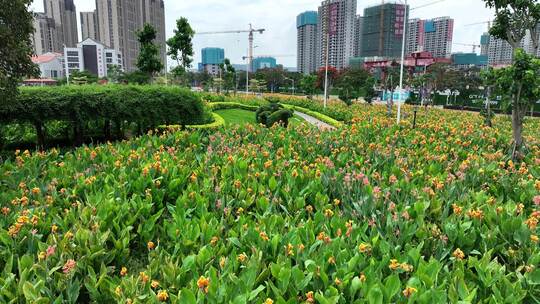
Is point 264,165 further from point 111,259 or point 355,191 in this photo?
point 111,259

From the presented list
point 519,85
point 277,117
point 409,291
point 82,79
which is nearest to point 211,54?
point 82,79

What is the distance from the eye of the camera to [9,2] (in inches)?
273

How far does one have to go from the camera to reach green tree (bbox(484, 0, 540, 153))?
27.7 feet

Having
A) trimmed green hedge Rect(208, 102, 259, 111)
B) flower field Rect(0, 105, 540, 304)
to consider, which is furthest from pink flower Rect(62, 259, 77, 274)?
trimmed green hedge Rect(208, 102, 259, 111)

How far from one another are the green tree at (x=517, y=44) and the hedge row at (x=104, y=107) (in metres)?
8.65

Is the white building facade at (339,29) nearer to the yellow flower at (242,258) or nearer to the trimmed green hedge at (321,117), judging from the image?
the trimmed green hedge at (321,117)

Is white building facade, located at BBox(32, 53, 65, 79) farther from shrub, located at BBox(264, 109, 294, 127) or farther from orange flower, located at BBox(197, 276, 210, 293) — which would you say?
orange flower, located at BBox(197, 276, 210, 293)

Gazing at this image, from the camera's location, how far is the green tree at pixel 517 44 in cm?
845

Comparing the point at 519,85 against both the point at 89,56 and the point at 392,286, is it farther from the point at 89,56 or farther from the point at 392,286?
the point at 89,56

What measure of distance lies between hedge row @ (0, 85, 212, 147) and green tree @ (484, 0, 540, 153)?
8646 millimetres

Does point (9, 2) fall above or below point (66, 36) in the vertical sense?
below

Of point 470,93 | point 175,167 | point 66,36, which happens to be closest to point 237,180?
point 175,167

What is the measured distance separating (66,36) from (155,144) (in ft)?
400

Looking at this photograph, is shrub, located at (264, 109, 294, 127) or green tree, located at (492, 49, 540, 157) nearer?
green tree, located at (492, 49, 540, 157)
